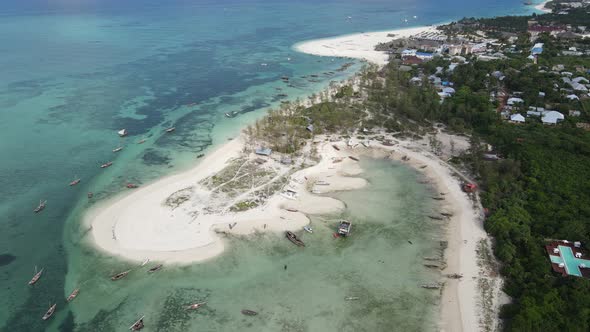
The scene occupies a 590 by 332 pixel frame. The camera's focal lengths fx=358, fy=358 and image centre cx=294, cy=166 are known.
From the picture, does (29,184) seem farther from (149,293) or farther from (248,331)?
(248,331)

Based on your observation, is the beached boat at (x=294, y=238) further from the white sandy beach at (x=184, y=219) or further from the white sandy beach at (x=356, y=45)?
the white sandy beach at (x=356, y=45)

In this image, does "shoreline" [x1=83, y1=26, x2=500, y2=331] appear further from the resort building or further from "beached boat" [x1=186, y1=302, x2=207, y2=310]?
the resort building

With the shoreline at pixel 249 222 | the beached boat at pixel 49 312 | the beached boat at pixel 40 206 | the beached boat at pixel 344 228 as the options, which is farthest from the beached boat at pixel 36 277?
the beached boat at pixel 344 228

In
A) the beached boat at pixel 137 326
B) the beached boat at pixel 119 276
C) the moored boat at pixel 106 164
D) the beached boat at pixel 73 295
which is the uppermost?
the moored boat at pixel 106 164

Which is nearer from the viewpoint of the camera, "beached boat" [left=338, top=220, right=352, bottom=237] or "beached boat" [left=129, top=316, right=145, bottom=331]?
"beached boat" [left=129, top=316, right=145, bottom=331]

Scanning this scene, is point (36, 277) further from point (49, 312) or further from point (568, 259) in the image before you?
point (568, 259)

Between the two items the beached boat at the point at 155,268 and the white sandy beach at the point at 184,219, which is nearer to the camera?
the beached boat at the point at 155,268

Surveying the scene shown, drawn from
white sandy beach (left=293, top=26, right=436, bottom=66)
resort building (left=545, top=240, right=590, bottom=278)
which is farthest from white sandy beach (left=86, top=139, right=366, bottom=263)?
white sandy beach (left=293, top=26, right=436, bottom=66)
